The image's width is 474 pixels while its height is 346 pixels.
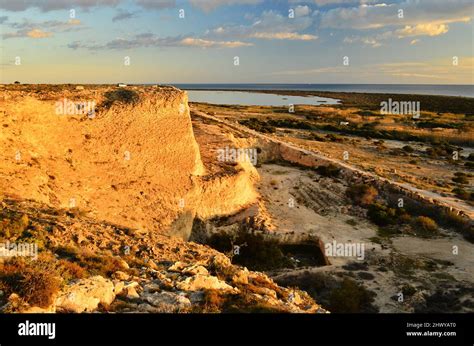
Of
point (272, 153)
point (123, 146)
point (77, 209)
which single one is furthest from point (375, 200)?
point (77, 209)

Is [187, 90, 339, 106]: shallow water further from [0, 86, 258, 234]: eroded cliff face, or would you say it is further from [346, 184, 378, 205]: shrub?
[0, 86, 258, 234]: eroded cliff face

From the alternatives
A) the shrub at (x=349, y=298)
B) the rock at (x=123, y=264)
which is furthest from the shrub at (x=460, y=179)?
the rock at (x=123, y=264)

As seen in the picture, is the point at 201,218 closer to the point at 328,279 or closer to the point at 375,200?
the point at 328,279

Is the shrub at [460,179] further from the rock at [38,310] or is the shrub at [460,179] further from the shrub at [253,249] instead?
the rock at [38,310]

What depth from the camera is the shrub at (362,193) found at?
2445 cm

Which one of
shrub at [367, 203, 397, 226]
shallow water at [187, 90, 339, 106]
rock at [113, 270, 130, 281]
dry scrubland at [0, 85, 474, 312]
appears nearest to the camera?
dry scrubland at [0, 85, 474, 312]

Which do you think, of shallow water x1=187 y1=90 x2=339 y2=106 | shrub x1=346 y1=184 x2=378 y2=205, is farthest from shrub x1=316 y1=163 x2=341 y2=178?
shallow water x1=187 y1=90 x2=339 y2=106

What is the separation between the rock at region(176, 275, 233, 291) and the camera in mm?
9523

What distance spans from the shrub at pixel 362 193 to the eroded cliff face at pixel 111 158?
9.00 metres

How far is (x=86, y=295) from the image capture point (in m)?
7.95

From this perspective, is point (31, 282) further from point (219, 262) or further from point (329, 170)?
point (329, 170)

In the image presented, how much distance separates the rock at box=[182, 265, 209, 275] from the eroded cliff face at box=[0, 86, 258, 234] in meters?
5.42

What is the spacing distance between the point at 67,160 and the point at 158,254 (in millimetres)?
5558

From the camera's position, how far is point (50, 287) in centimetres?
739
